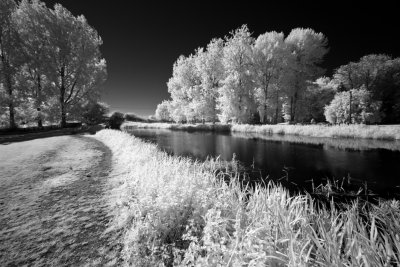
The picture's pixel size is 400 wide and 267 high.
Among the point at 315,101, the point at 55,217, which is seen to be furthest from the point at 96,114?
the point at 315,101

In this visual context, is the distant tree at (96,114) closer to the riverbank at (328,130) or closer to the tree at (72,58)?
the tree at (72,58)

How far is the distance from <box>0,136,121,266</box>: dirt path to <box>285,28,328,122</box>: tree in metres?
32.8

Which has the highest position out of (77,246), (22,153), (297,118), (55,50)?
(55,50)

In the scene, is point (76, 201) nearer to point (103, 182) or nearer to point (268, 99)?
point (103, 182)

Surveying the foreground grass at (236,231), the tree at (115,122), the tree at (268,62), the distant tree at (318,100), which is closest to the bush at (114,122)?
the tree at (115,122)

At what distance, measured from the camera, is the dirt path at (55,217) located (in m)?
3.10

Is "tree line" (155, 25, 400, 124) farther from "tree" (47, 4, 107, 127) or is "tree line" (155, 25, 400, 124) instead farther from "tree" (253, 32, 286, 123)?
"tree" (47, 4, 107, 127)

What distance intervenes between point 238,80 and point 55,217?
30.8 metres

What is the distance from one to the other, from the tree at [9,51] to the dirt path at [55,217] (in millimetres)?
17502

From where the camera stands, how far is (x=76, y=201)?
5141 mm

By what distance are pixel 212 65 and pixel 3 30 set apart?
97.1 ft

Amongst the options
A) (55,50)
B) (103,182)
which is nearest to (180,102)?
(55,50)

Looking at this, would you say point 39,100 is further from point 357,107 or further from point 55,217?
point 357,107

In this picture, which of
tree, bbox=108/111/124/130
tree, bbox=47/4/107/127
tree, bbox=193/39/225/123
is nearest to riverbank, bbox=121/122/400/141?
tree, bbox=193/39/225/123
